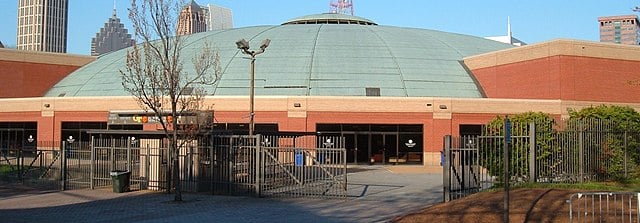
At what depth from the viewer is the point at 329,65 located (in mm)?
52406

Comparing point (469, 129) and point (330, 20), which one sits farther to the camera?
point (330, 20)

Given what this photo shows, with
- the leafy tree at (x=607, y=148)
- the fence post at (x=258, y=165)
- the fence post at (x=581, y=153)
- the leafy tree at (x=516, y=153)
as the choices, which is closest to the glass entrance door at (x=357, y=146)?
the leafy tree at (x=516, y=153)

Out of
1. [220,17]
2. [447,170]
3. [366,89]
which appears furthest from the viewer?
[220,17]

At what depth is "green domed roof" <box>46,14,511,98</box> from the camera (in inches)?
1975

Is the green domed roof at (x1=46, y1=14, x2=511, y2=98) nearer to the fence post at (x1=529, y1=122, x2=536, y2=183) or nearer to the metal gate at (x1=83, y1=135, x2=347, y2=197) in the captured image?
the metal gate at (x1=83, y1=135, x2=347, y2=197)

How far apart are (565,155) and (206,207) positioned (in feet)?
37.7

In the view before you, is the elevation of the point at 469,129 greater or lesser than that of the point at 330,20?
lesser

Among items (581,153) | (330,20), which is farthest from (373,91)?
(581,153)

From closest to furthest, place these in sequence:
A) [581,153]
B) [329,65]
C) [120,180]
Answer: [581,153] → [120,180] → [329,65]

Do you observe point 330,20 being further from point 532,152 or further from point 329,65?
point 532,152

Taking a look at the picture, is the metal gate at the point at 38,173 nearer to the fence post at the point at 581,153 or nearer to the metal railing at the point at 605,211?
the fence post at the point at 581,153

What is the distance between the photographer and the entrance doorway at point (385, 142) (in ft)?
153

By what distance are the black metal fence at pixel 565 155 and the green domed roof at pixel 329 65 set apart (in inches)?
1069

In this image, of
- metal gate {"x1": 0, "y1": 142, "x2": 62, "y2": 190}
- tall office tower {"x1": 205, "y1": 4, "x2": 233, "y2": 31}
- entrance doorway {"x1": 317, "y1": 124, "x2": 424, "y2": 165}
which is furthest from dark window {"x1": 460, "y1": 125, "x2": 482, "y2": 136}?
tall office tower {"x1": 205, "y1": 4, "x2": 233, "y2": 31}
